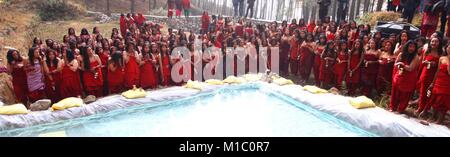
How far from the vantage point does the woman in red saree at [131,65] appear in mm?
7516

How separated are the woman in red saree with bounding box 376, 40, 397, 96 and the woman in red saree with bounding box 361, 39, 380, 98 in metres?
0.10

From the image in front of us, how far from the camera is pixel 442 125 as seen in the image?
220 inches

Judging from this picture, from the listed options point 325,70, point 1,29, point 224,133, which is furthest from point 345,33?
point 1,29

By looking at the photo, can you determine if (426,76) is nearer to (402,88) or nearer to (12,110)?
(402,88)

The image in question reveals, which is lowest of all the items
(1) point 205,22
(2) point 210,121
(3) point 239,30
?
(2) point 210,121

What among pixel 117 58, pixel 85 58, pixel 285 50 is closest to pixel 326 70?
pixel 285 50

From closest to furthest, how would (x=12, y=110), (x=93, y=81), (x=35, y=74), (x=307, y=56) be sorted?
1. (x=12, y=110)
2. (x=35, y=74)
3. (x=93, y=81)
4. (x=307, y=56)

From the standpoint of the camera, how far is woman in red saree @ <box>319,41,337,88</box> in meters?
8.08

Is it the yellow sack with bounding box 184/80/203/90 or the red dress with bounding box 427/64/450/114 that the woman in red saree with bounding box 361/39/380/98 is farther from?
the yellow sack with bounding box 184/80/203/90

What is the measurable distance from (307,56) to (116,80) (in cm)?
492

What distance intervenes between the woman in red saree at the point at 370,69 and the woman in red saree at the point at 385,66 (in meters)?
0.10

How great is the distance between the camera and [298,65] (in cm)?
979

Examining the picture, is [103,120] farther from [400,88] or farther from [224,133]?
[400,88]
